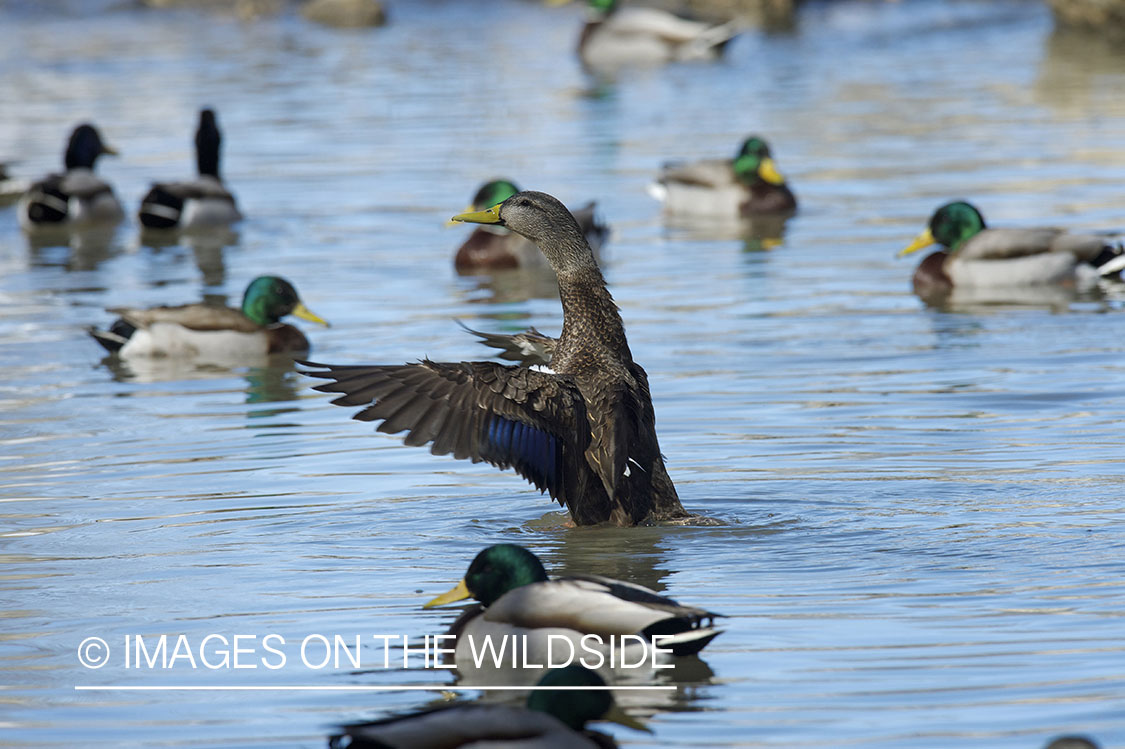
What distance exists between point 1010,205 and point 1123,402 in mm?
7153

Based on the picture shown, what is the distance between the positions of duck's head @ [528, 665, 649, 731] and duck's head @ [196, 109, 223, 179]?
1374 cm

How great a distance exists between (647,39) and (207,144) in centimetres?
1463

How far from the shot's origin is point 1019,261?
1398cm

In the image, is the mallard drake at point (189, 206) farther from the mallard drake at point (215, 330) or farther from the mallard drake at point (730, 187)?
the mallard drake at point (215, 330)

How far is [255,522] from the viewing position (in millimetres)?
8289

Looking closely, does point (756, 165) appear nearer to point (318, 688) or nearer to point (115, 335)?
point (115, 335)

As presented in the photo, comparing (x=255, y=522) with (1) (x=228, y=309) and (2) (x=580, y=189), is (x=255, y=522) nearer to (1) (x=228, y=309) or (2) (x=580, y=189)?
(1) (x=228, y=309)

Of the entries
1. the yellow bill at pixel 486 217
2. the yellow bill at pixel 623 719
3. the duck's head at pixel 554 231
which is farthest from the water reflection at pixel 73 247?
the yellow bill at pixel 623 719

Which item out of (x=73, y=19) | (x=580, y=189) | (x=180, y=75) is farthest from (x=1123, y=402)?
(x=73, y=19)

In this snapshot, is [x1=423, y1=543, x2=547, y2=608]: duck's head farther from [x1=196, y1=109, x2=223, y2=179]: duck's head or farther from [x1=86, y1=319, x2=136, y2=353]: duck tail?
[x1=196, y1=109, x2=223, y2=179]: duck's head

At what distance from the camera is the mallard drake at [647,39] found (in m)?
31.0

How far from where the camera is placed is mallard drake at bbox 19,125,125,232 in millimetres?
17969

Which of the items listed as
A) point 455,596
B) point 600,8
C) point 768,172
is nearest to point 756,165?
point 768,172

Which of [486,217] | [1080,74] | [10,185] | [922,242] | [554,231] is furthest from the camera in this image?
[1080,74]
